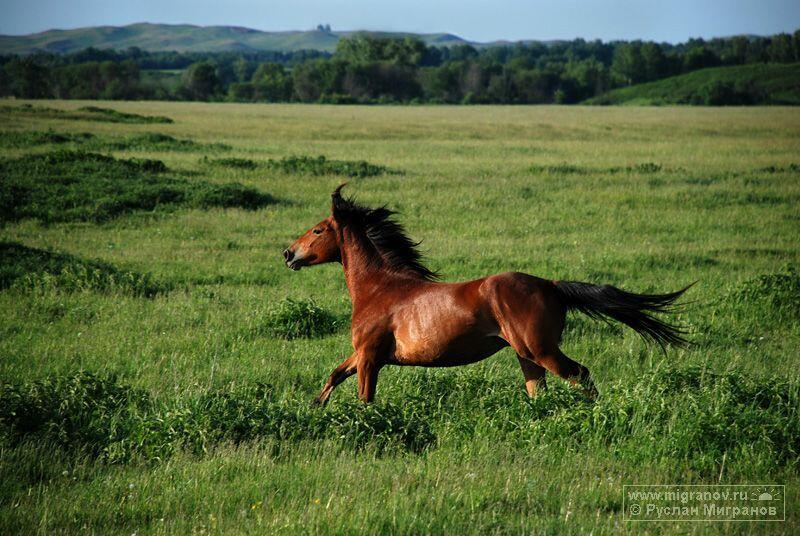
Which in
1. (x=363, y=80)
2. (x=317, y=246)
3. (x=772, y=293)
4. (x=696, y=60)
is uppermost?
(x=696, y=60)

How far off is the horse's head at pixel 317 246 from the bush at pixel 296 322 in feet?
8.79

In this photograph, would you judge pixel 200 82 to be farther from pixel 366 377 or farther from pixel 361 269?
pixel 366 377

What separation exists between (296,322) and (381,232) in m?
3.31

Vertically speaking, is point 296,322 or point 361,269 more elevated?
point 361,269

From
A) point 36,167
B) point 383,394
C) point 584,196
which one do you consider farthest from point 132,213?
point 383,394

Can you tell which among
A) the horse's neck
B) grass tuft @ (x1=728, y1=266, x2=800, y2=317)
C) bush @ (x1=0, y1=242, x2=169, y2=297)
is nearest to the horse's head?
the horse's neck

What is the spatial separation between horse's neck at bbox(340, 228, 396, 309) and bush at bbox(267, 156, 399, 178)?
20.9 metres

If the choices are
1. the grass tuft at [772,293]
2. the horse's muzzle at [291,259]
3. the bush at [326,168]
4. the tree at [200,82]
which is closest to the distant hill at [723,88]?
the tree at [200,82]

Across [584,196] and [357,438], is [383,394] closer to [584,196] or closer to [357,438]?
[357,438]

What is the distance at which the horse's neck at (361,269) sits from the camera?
768 centimetres

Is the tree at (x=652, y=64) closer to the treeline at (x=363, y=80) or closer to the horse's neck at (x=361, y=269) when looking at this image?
the treeline at (x=363, y=80)

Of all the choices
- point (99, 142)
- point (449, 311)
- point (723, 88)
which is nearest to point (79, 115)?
point (99, 142)

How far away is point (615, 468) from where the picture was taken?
19.7 ft

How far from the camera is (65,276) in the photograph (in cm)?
1317
